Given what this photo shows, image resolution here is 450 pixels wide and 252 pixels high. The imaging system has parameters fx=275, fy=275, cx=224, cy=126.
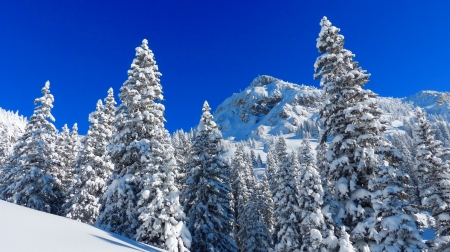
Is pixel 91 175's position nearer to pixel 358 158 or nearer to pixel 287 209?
pixel 287 209

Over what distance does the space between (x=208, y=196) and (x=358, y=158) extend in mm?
13331

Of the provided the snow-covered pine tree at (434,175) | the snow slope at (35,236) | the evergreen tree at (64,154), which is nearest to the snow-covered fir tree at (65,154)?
the evergreen tree at (64,154)

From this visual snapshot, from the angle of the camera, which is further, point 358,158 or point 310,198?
point 310,198

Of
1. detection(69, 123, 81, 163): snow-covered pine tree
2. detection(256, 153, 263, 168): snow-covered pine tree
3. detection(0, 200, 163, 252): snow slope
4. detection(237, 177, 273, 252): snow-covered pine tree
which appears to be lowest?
detection(237, 177, 273, 252): snow-covered pine tree

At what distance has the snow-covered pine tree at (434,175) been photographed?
19031 mm

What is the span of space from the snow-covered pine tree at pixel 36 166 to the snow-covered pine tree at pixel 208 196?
44.3 feet

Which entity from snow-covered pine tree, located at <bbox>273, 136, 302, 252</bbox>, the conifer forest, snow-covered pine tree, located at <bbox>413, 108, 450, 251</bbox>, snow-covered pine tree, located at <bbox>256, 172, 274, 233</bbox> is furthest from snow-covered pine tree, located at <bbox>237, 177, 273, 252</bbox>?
snow-covered pine tree, located at <bbox>413, 108, 450, 251</bbox>

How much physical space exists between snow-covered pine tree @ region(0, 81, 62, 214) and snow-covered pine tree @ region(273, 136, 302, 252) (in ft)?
71.7

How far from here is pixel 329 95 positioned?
53.8 ft

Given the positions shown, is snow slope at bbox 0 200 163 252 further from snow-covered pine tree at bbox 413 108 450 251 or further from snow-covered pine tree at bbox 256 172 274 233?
snow-covered pine tree at bbox 256 172 274 233

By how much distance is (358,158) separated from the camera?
Answer: 47.3 ft

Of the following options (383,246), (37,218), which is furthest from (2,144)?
(383,246)

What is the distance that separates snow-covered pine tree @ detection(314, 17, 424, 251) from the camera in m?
13.0

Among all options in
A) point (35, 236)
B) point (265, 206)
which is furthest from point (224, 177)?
point (35, 236)
